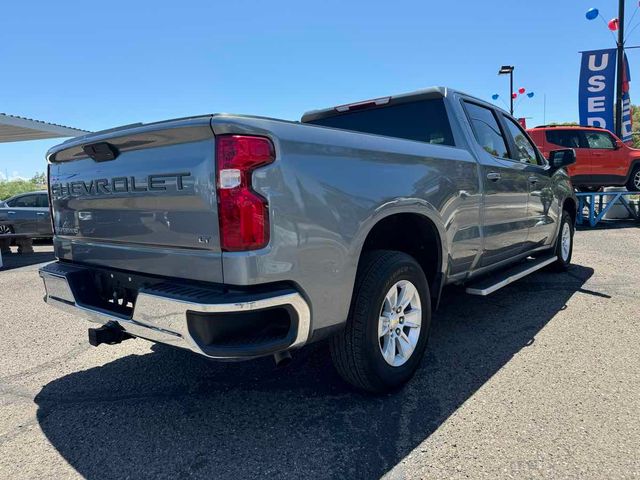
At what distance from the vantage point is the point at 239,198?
2014 mm

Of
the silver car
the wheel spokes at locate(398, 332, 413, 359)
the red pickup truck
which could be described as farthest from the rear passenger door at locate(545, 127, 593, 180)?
the silver car

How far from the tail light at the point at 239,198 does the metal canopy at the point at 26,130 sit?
1212 centimetres

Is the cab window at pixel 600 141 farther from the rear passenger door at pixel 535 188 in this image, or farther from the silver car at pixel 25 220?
the silver car at pixel 25 220

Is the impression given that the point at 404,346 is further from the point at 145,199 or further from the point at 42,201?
the point at 42,201

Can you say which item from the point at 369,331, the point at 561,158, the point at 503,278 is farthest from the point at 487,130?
the point at 369,331

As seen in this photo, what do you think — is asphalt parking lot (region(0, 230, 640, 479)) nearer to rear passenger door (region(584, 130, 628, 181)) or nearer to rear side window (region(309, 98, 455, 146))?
rear side window (region(309, 98, 455, 146))

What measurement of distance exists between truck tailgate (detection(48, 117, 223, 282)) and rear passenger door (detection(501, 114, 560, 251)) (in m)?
3.45

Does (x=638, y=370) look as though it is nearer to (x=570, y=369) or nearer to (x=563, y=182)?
(x=570, y=369)

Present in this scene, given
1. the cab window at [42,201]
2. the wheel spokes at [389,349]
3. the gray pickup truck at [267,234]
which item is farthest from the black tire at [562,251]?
the cab window at [42,201]

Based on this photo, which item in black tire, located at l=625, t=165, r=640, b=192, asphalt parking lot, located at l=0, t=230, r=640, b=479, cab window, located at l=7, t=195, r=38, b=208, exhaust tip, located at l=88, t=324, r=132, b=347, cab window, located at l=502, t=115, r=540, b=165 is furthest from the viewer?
cab window, located at l=7, t=195, r=38, b=208

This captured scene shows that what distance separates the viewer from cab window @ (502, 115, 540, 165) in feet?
15.3

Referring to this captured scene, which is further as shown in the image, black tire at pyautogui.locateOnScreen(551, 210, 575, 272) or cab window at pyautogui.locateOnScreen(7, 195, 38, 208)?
cab window at pyautogui.locateOnScreen(7, 195, 38, 208)

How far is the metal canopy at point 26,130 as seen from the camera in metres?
13.0

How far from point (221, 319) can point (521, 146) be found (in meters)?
4.06
